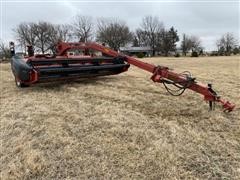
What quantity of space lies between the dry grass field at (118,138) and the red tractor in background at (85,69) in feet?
1.40

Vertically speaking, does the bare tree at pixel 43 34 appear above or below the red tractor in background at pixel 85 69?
above

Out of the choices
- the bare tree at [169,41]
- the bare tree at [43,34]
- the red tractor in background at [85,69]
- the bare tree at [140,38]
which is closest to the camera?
the red tractor in background at [85,69]

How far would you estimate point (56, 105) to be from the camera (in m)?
5.72

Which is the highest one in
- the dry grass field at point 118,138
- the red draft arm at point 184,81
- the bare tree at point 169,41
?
the bare tree at point 169,41

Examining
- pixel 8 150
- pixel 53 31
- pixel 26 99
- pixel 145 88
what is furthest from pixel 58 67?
pixel 53 31

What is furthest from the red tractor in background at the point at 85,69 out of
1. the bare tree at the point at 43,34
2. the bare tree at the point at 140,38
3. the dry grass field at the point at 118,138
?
the bare tree at the point at 140,38

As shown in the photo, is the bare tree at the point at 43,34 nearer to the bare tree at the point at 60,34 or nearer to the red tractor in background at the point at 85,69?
the bare tree at the point at 60,34

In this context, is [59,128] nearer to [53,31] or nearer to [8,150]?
[8,150]

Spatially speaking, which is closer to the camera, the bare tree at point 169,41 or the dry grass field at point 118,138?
the dry grass field at point 118,138

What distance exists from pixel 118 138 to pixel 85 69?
4.16 meters

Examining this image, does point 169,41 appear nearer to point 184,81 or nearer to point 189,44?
point 189,44

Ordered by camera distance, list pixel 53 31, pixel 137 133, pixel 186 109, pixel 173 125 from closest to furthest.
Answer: pixel 137 133
pixel 173 125
pixel 186 109
pixel 53 31

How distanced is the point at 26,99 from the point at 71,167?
3.43 metres

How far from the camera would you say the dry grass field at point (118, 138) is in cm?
321
